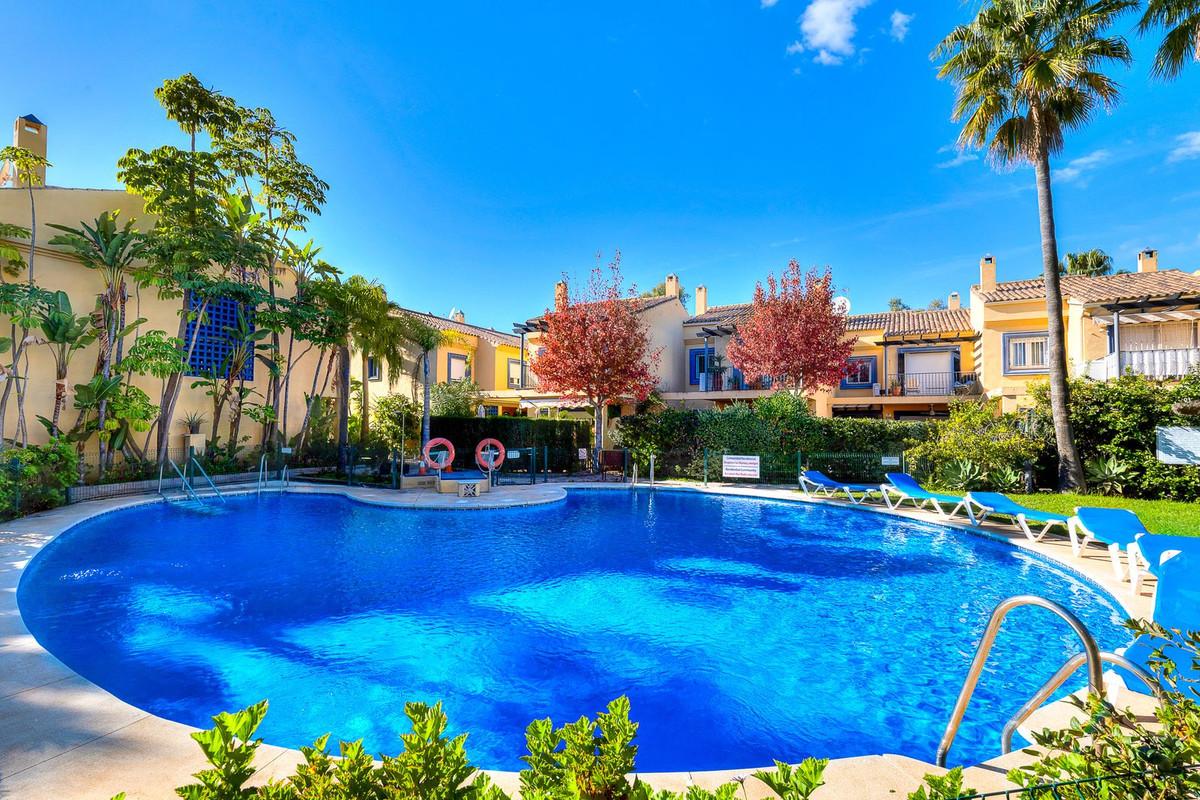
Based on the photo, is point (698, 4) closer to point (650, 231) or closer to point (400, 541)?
point (650, 231)

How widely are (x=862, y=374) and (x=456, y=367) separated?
26.4m

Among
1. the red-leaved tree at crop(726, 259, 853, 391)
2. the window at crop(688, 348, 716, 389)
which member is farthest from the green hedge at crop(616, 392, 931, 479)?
the window at crop(688, 348, 716, 389)

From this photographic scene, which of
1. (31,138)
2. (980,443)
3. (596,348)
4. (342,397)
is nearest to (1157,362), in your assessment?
(980,443)

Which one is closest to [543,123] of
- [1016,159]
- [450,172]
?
[450,172]

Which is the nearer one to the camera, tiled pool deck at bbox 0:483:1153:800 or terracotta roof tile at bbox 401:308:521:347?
tiled pool deck at bbox 0:483:1153:800

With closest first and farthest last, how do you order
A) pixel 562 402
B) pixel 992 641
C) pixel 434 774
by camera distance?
pixel 434 774, pixel 992 641, pixel 562 402

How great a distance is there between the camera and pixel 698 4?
55.2 feet

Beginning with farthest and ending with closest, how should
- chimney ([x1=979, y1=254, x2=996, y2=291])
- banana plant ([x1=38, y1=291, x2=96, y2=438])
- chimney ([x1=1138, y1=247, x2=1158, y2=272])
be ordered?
chimney ([x1=979, y1=254, x2=996, y2=291])
chimney ([x1=1138, y1=247, x2=1158, y2=272])
banana plant ([x1=38, y1=291, x2=96, y2=438])

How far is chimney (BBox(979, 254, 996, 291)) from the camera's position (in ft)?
104

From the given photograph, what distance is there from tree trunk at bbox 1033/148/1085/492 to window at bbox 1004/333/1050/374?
38.2ft

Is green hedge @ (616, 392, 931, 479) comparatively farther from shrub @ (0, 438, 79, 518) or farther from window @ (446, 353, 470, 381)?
shrub @ (0, 438, 79, 518)

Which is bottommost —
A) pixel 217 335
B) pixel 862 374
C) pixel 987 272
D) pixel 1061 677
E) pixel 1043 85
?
pixel 1061 677

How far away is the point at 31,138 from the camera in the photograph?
1875 centimetres

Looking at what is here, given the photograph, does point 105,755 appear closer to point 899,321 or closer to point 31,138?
point 31,138
